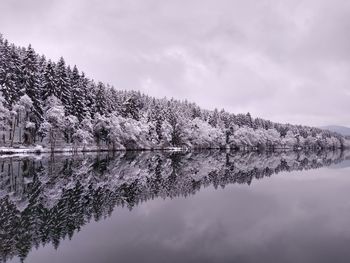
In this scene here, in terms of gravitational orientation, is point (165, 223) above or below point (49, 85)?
below

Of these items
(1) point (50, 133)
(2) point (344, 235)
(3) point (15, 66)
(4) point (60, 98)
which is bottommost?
(2) point (344, 235)

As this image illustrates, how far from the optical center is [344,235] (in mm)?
14297

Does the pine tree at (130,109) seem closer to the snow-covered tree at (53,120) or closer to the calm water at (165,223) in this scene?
the snow-covered tree at (53,120)

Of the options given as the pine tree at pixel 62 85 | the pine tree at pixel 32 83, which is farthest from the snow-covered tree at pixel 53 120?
the pine tree at pixel 62 85

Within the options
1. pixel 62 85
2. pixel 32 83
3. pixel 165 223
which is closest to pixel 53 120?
pixel 32 83

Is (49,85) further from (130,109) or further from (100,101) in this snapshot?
(130,109)

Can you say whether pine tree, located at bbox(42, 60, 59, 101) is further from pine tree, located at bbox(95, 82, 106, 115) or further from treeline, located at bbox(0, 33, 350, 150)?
pine tree, located at bbox(95, 82, 106, 115)

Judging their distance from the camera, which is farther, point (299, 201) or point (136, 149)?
point (136, 149)

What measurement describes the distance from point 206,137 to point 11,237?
118 meters


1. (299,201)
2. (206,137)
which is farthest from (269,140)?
(299,201)

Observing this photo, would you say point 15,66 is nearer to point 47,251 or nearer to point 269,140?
point 47,251

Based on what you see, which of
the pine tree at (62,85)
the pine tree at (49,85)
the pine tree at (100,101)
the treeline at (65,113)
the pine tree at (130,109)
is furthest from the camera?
the pine tree at (130,109)

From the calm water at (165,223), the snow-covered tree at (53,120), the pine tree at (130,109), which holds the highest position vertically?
the pine tree at (130,109)

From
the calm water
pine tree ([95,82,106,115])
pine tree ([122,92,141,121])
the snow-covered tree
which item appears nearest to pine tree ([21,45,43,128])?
the snow-covered tree
